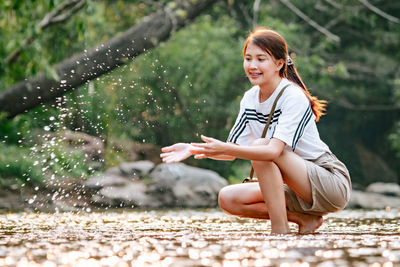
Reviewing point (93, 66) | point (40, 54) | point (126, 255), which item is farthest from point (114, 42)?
point (126, 255)

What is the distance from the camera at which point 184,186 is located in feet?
35.0

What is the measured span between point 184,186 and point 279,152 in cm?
698

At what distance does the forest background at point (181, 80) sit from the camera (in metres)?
10.4

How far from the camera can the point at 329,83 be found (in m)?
17.9

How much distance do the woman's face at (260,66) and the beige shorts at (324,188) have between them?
1.83 ft

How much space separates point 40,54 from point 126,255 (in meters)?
7.10

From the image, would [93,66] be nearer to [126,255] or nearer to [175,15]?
[175,15]

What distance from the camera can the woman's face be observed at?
4.05 metres

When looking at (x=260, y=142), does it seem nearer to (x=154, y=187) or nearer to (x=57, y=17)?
(x=154, y=187)

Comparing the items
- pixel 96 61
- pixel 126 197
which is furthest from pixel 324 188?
pixel 96 61

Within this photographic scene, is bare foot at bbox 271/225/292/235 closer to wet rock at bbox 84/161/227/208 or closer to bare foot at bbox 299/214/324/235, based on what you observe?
bare foot at bbox 299/214/324/235

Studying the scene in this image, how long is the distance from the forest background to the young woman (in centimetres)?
396

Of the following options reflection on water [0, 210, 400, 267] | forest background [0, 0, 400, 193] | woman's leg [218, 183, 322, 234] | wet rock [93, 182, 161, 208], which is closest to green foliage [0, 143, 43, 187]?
forest background [0, 0, 400, 193]

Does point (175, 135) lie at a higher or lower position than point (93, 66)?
lower
